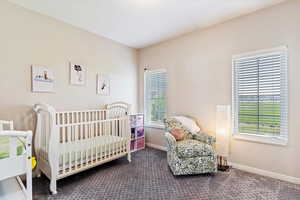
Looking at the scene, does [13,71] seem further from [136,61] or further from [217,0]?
[217,0]

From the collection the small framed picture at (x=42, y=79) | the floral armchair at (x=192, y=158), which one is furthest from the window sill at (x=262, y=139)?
the small framed picture at (x=42, y=79)

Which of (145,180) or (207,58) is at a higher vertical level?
(207,58)

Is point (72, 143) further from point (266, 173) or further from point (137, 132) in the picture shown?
point (266, 173)

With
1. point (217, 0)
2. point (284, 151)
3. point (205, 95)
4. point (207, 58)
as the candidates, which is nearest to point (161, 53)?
point (207, 58)

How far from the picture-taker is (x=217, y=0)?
2.28m

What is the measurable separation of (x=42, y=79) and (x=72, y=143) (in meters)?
1.13

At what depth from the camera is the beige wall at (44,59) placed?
224cm

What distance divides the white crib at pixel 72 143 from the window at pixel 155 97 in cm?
108

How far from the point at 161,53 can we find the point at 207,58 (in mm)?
1192

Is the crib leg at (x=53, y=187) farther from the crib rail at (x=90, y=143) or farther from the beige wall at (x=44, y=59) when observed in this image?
the beige wall at (x=44, y=59)

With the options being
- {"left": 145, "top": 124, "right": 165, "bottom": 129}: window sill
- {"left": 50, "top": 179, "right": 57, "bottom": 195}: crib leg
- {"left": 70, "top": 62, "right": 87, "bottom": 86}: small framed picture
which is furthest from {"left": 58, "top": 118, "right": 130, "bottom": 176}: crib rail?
{"left": 145, "top": 124, "right": 165, "bottom": 129}: window sill

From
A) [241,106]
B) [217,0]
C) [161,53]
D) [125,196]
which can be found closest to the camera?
[125,196]

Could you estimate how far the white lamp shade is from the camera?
2641 millimetres

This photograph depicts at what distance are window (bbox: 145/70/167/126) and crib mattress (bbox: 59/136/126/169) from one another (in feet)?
4.00
